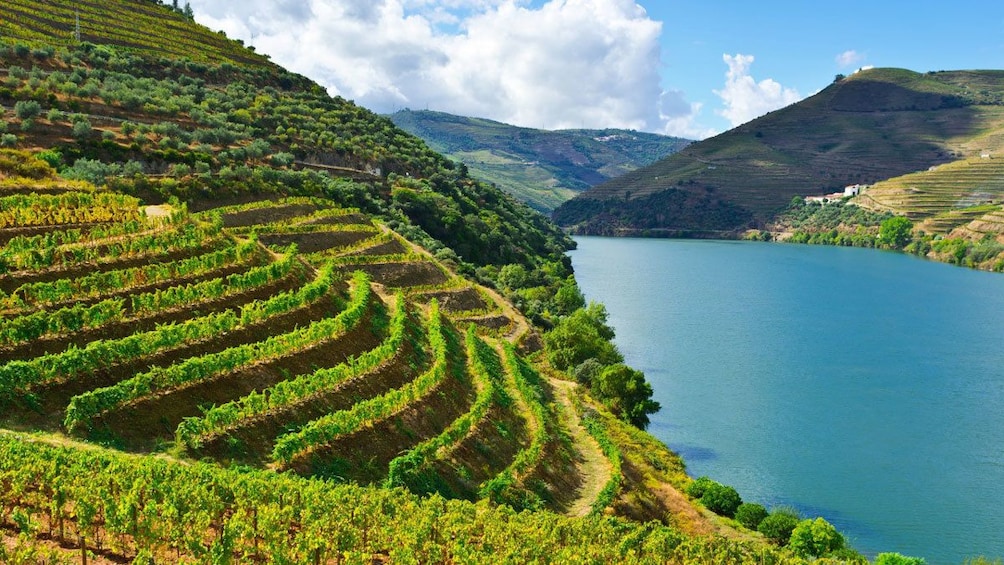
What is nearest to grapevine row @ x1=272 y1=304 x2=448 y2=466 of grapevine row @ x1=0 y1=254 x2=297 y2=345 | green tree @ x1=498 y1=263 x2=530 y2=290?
grapevine row @ x1=0 y1=254 x2=297 y2=345

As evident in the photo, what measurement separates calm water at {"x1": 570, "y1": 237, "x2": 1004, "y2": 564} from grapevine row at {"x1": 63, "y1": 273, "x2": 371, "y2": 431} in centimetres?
→ 2987

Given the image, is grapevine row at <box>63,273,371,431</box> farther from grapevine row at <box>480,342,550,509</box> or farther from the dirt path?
the dirt path

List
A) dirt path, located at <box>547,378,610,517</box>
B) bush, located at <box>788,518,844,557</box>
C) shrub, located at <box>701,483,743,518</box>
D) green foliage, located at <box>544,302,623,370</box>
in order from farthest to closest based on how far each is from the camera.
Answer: green foliage, located at <box>544,302,623,370</box> < shrub, located at <box>701,483,743,518</box> < dirt path, located at <box>547,378,610,517</box> < bush, located at <box>788,518,844,557</box>

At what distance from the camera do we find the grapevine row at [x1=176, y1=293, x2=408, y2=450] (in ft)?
91.3

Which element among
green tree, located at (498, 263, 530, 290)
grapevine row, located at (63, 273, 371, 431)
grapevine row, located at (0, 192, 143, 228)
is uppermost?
grapevine row, located at (0, 192, 143, 228)

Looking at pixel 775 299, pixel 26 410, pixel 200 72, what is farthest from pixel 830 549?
pixel 200 72

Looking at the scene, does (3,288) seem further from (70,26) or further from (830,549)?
(70,26)

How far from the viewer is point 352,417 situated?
1270 inches

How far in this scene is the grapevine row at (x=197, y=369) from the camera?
26781 mm

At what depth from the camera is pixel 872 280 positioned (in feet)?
488

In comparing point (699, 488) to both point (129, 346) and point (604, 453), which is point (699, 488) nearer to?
point (604, 453)

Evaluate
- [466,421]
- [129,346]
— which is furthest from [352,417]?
[129,346]

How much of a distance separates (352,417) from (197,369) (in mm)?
6769

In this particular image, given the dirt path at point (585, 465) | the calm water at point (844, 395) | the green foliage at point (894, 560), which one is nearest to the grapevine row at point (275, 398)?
the dirt path at point (585, 465)
